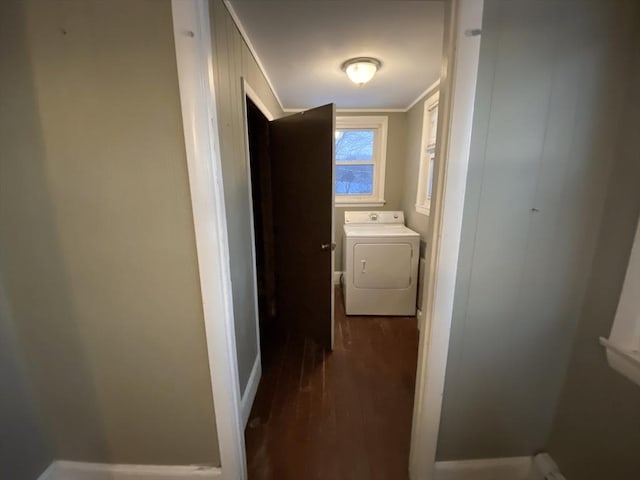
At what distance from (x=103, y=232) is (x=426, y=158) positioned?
268 centimetres

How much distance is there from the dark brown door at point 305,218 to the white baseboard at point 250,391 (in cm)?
58

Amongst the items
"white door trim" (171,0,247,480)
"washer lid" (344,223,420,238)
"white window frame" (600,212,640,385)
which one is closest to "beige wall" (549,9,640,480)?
"white window frame" (600,212,640,385)

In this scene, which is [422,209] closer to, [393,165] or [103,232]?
[393,165]

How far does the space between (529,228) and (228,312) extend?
1.17 meters

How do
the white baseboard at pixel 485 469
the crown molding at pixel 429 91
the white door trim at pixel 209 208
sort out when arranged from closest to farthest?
the white door trim at pixel 209 208, the white baseboard at pixel 485 469, the crown molding at pixel 429 91

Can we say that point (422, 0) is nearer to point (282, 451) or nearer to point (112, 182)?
point (112, 182)

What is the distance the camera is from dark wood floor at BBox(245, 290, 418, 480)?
132 cm

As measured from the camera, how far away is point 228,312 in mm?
1024

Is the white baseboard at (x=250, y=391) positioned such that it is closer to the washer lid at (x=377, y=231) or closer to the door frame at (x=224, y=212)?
the door frame at (x=224, y=212)

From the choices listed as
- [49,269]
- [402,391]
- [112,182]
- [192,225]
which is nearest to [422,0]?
[192,225]

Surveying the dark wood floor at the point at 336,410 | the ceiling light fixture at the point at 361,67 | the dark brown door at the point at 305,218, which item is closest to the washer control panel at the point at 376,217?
the dark brown door at the point at 305,218

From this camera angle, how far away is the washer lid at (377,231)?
256cm

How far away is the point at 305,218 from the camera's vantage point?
2.12 metres

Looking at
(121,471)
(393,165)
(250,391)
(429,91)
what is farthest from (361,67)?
(121,471)
